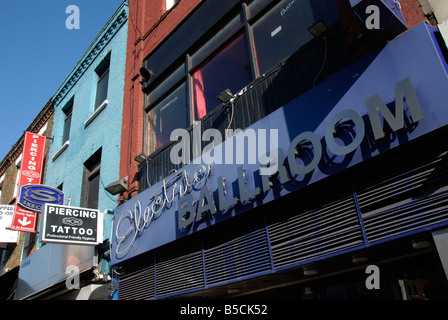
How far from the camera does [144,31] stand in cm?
1112

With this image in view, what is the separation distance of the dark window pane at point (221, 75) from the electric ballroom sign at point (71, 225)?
3511 millimetres

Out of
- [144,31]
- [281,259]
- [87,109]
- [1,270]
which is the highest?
[144,31]

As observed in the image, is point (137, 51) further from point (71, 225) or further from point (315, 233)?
point (315, 233)

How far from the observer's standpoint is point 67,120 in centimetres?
1472

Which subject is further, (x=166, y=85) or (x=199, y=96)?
(x=166, y=85)

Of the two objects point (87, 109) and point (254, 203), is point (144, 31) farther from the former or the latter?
point (254, 203)

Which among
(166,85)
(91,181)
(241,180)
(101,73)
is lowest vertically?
(241,180)

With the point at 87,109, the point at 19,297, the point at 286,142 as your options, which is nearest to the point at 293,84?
the point at 286,142

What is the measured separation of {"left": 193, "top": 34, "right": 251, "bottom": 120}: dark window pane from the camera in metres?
7.43

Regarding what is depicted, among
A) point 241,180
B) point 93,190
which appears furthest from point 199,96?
point 93,190

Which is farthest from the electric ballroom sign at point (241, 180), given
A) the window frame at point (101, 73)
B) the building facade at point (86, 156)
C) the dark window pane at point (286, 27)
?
the window frame at point (101, 73)

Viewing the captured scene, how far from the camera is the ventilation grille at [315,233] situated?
15.0ft

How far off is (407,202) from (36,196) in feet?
31.1
